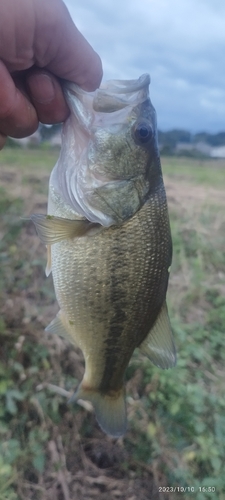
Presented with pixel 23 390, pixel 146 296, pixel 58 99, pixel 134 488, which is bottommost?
pixel 134 488

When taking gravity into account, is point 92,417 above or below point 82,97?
below

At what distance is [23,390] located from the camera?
9.55ft

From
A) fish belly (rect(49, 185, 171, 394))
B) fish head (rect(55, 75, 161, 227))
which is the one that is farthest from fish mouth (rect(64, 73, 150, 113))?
fish belly (rect(49, 185, 171, 394))

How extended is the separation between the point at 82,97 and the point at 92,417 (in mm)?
2048

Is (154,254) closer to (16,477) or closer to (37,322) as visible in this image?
(16,477)

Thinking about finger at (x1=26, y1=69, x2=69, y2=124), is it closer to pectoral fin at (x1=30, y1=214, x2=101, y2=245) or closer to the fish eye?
the fish eye

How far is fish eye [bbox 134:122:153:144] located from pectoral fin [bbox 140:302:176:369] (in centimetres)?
53

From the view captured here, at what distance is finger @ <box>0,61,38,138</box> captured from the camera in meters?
1.47

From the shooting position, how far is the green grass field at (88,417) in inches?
107

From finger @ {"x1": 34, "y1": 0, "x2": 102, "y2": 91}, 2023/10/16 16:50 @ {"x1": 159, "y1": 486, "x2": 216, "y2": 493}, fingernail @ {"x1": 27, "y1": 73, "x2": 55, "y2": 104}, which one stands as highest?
finger @ {"x1": 34, "y1": 0, "x2": 102, "y2": 91}

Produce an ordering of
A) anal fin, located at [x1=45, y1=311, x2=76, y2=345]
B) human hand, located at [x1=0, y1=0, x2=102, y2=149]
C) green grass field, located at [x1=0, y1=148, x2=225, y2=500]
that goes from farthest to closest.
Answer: green grass field, located at [x1=0, y1=148, x2=225, y2=500]
anal fin, located at [x1=45, y1=311, x2=76, y2=345]
human hand, located at [x1=0, y1=0, x2=102, y2=149]

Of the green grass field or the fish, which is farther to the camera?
the green grass field

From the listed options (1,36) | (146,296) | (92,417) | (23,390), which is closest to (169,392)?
(92,417)

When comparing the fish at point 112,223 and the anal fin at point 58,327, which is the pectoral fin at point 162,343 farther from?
the anal fin at point 58,327
